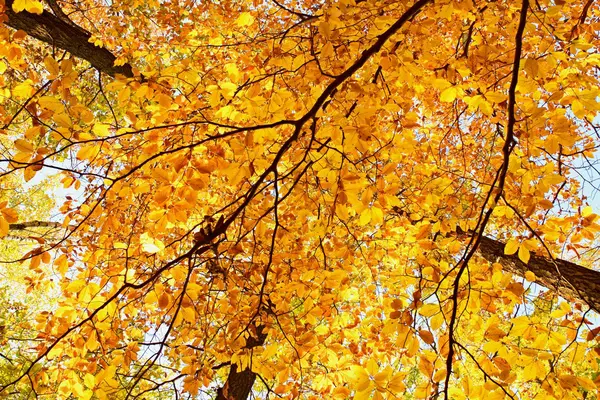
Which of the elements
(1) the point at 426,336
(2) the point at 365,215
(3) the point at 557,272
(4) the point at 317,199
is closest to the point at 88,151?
(2) the point at 365,215

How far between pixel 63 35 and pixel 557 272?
4.91 m

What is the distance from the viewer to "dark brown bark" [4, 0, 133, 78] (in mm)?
3773

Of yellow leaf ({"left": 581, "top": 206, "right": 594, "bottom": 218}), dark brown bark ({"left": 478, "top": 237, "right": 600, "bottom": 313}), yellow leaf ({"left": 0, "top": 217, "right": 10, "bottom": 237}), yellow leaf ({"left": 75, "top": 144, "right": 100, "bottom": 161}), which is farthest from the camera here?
dark brown bark ({"left": 478, "top": 237, "right": 600, "bottom": 313})

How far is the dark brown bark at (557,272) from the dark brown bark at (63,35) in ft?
14.8

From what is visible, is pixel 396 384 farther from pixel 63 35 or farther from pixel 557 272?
pixel 63 35

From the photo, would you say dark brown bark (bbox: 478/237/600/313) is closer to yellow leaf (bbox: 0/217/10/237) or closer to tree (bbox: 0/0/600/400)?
tree (bbox: 0/0/600/400)

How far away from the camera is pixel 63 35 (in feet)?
13.3

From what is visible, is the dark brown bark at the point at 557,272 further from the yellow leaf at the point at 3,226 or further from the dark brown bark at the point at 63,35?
the dark brown bark at the point at 63,35

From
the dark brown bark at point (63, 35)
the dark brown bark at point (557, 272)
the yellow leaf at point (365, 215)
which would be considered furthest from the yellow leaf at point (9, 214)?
the dark brown bark at point (557, 272)

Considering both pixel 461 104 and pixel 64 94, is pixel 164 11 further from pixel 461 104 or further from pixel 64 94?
pixel 64 94

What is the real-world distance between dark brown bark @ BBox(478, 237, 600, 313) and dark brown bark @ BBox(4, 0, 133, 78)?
14.8 ft

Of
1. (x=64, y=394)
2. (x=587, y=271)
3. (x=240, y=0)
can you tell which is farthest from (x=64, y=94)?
(x=587, y=271)

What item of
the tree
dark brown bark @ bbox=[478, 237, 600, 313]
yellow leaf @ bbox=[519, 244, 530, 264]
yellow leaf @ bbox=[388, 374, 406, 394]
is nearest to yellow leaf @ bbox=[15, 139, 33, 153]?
the tree

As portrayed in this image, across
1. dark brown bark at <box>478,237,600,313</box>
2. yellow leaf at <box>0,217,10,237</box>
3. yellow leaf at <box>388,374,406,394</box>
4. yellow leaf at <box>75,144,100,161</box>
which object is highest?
dark brown bark at <box>478,237,600,313</box>
